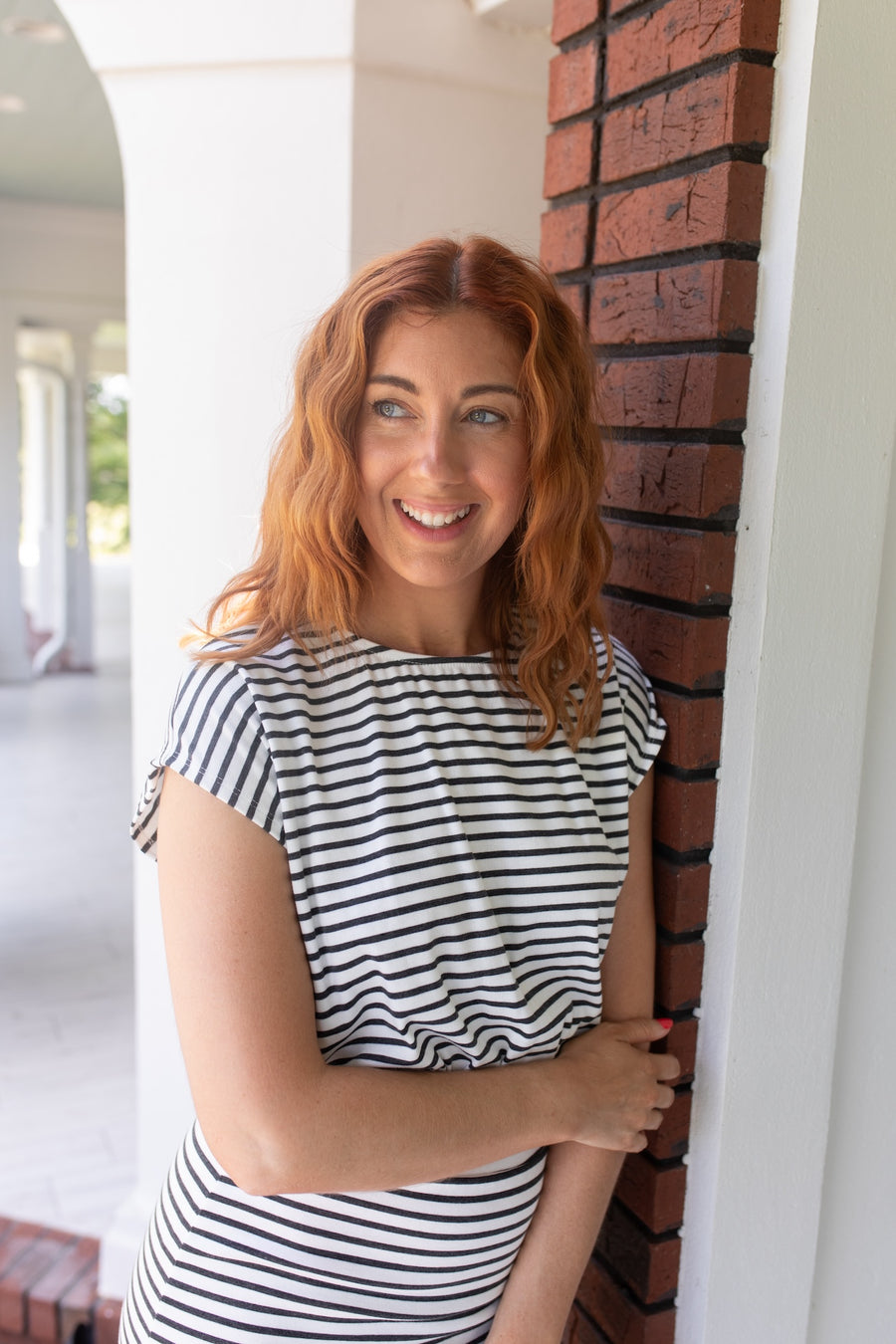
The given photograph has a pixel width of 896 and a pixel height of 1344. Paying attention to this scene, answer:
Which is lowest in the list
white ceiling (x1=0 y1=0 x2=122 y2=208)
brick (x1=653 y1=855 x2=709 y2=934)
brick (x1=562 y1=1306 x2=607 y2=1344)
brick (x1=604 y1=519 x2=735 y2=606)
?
brick (x1=562 y1=1306 x2=607 y2=1344)

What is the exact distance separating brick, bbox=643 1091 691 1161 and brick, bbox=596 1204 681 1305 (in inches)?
4.3

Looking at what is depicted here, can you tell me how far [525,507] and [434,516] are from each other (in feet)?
0.51

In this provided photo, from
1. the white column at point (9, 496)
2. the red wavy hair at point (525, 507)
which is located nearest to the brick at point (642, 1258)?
the red wavy hair at point (525, 507)

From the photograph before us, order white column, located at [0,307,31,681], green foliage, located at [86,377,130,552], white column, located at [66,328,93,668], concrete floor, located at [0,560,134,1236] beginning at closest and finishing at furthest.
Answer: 1. concrete floor, located at [0,560,134,1236]
2. white column, located at [0,307,31,681]
3. white column, located at [66,328,93,668]
4. green foliage, located at [86,377,130,552]

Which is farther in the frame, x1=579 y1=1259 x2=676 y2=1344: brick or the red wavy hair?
x1=579 y1=1259 x2=676 y2=1344: brick

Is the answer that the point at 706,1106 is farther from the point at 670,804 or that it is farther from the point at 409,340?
the point at 409,340

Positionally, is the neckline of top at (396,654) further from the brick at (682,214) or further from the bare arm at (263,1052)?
the brick at (682,214)

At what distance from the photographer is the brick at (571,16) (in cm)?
150

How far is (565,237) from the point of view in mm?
1597

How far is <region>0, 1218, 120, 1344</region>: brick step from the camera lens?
8.48 ft

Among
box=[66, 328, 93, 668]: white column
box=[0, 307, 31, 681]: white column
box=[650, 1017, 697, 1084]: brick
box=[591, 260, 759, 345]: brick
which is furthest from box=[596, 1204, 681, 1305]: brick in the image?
box=[66, 328, 93, 668]: white column

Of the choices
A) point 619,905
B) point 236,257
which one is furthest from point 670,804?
point 236,257

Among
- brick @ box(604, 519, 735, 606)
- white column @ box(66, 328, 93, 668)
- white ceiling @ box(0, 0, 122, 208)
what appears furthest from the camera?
white column @ box(66, 328, 93, 668)

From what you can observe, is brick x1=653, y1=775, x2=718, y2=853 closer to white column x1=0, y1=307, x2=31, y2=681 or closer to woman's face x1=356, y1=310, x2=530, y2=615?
woman's face x1=356, y1=310, x2=530, y2=615
